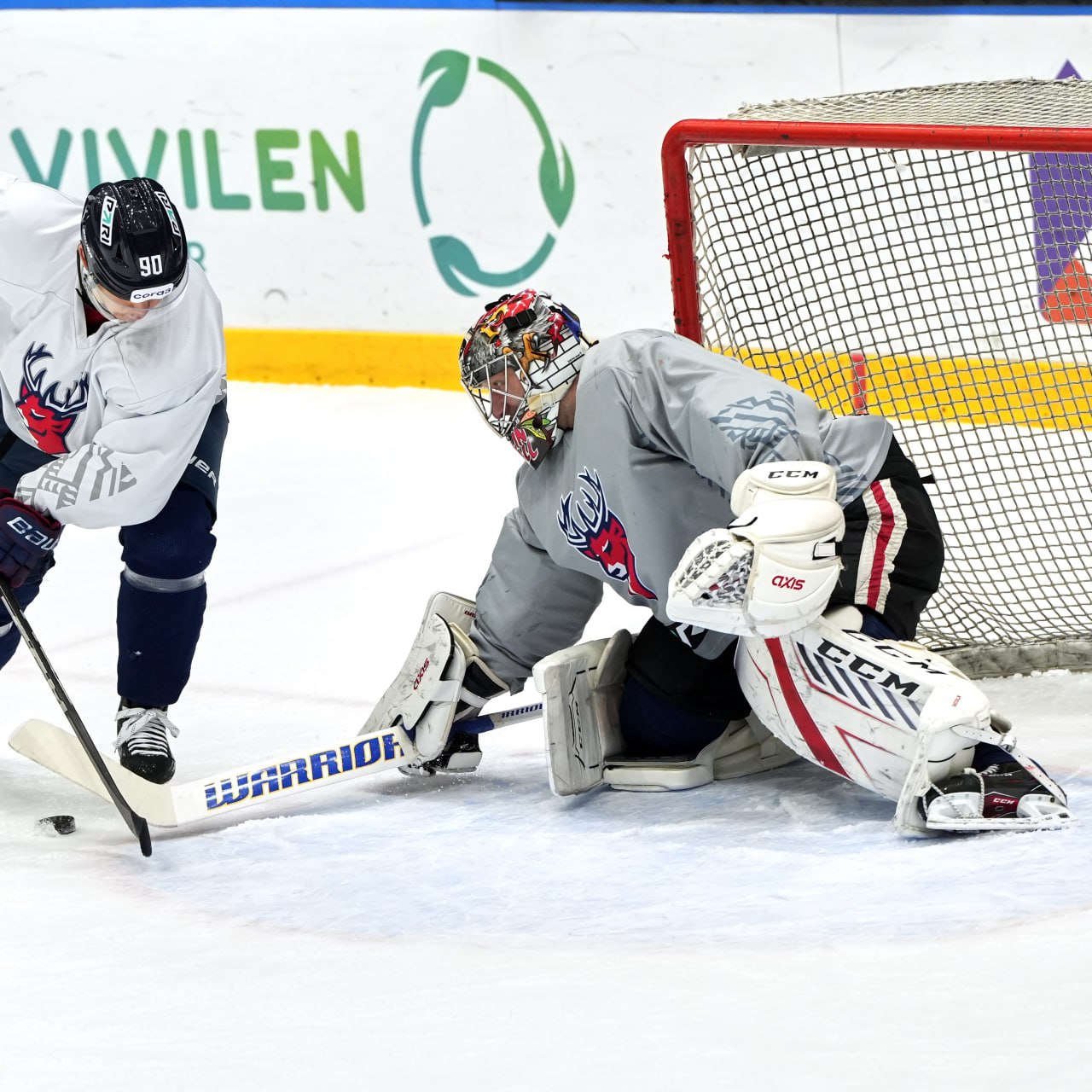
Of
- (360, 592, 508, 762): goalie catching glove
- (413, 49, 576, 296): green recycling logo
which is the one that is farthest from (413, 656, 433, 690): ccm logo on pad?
(413, 49, 576, 296): green recycling logo

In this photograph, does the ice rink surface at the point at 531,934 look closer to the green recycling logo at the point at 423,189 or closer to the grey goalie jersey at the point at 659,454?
the grey goalie jersey at the point at 659,454

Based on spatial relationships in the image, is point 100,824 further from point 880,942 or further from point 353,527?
point 353,527

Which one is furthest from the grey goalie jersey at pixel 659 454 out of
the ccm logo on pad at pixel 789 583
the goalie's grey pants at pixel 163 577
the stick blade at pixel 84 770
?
the stick blade at pixel 84 770

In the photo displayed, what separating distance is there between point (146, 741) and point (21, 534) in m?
0.40

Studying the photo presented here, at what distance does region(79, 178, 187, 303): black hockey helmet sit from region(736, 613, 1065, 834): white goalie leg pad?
864 mm

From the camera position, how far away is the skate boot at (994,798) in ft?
6.50

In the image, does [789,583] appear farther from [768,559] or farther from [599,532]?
[599,532]

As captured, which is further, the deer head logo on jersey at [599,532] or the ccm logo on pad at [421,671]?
the ccm logo on pad at [421,671]

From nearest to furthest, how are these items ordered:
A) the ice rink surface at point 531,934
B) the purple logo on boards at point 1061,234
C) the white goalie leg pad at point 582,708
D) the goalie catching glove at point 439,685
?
the ice rink surface at point 531,934
the white goalie leg pad at point 582,708
the goalie catching glove at point 439,685
the purple logo on boards at point 1061,234

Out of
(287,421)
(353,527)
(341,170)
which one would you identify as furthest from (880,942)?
(341,170)

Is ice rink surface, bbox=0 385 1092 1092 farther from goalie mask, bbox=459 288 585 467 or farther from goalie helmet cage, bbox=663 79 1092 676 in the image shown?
goalie mask, bbox=459 288 585 467

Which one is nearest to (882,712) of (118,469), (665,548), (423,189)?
(665,548)

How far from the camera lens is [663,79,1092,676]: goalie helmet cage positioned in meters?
2.70

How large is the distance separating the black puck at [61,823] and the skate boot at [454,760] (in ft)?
1.48
